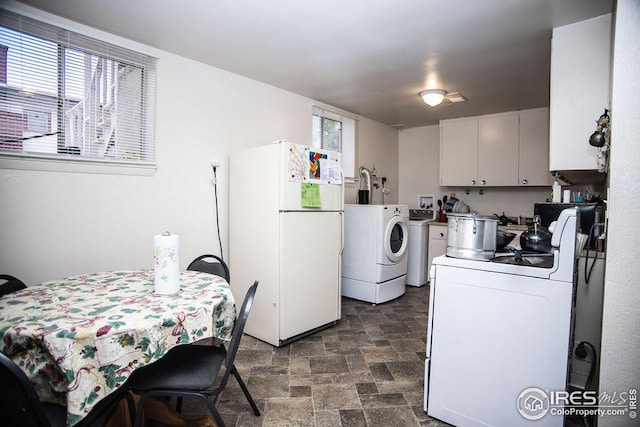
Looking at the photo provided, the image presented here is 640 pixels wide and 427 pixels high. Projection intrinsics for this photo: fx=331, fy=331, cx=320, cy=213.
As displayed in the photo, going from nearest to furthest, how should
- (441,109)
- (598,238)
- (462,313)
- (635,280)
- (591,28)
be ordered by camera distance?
(635,280) → (462,313) → (598,238) → (591,28) → (441,109)

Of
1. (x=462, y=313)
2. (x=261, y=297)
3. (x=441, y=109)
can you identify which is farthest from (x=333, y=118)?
(x=462, y=313)

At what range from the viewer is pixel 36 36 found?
2.11 m

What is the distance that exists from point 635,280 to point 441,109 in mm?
3516

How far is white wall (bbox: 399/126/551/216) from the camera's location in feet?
15.2

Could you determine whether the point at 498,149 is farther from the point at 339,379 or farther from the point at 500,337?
the point at 339,379

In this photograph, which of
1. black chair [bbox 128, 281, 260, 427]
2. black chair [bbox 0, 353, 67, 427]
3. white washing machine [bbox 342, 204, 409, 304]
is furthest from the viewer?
white washing machine [bbox 342, 204, 409, 304]

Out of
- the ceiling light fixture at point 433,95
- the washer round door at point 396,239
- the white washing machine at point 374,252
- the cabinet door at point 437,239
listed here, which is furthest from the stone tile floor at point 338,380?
the ceiling light fixture at point 433,95

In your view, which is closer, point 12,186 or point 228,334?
point 228,334

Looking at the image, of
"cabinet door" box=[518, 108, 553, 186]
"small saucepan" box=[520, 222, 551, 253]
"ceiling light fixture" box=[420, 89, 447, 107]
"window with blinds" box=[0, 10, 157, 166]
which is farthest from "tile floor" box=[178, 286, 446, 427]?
"cabinet door" box=[518, 108, 553, 186]

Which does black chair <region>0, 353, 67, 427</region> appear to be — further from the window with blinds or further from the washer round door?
the washer round door

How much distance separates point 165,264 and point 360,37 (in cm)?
203

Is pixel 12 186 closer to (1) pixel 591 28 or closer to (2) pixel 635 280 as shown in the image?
(2) pixel 635 280

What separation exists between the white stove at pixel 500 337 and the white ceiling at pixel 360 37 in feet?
4.81

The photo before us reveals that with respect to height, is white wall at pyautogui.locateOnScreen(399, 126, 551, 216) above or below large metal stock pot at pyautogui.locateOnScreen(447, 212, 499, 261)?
above
